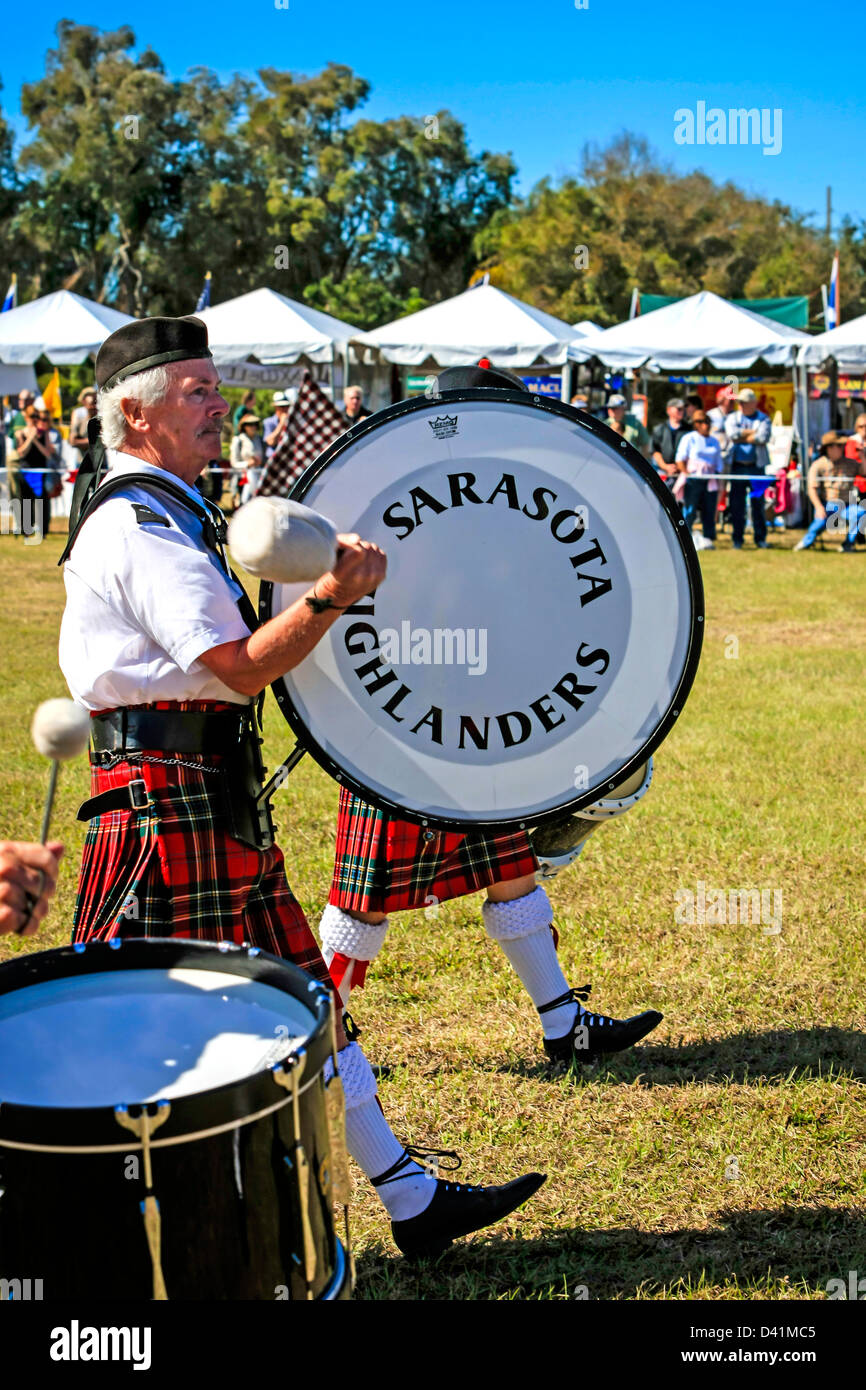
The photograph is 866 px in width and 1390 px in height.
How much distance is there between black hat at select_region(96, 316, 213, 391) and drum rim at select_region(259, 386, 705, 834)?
0.99 ft

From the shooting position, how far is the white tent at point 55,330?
1518 cm

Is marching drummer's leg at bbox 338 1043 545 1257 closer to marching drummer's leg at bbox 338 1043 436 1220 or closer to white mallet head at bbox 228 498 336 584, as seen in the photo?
marching drummer's leg at bbox 338 1043 436 1220

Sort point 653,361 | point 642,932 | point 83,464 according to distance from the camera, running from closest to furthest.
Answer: point 83,464, point 642,932, point 653,361

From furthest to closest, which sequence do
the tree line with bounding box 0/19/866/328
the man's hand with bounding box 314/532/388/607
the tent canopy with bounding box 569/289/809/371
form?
1. the tree line with bounding box 0/19/866/328
2. the tent canopy with bounding box 569/289/809/371
3. the man's hand with bounding box 314/532/388/607

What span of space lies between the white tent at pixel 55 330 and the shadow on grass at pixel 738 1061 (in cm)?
1337

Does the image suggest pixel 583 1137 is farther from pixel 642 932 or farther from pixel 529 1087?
pixel 642 932

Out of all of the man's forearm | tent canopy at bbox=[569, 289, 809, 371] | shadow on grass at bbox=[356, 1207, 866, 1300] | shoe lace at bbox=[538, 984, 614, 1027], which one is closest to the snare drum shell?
the man's forearm

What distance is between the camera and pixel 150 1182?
131 centimetres

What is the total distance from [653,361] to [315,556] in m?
13.5

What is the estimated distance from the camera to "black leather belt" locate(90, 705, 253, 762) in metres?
2.11

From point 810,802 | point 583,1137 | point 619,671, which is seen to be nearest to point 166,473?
point 619,671

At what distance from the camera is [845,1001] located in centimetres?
339

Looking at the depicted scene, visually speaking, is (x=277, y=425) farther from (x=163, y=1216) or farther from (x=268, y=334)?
(x=163, y=1216)

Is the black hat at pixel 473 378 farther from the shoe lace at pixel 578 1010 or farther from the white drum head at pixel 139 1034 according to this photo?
the white drum head at pixel 139 1034
